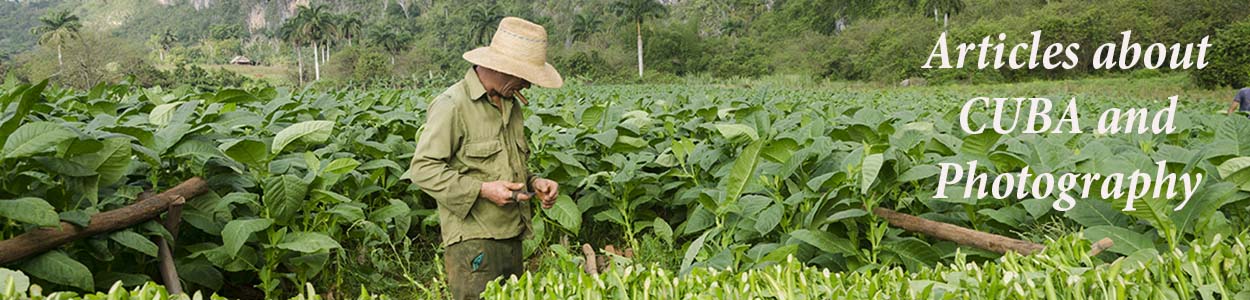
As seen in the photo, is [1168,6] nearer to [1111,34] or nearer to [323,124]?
[1111,34]

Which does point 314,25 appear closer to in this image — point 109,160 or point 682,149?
point 682,149

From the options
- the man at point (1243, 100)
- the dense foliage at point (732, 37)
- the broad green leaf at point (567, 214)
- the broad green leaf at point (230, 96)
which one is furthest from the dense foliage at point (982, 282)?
the dense foliage at point (732, 37)

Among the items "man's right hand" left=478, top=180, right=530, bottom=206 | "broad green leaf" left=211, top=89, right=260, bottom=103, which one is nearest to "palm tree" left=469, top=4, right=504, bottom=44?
"broad green leaf" left=211, top=89, right=260, bottom=103

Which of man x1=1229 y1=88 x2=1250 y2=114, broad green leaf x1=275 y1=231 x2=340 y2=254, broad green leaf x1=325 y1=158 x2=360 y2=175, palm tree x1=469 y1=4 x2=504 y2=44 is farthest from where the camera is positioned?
palm tree x1=469 y1=4 x2=504 y2=44

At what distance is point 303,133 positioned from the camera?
2.93 m

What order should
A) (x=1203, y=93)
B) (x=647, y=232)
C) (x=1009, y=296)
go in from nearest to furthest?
(x=1009, y=296) < (x=647, y=232) < (x=1203, y=93)

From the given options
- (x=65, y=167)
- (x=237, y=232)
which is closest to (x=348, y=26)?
(x=237, y=232)

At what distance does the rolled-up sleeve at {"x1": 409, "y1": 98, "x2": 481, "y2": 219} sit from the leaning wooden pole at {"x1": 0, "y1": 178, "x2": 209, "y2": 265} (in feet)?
2.55

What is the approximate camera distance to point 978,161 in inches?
→ 104

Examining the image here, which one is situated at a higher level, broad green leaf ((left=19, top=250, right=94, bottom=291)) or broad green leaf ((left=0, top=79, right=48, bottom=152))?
broad green leaf ((left=0, top=79, right=48, bottom=152))

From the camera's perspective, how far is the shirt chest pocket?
8.39 ft

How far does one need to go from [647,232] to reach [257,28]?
134300 mm

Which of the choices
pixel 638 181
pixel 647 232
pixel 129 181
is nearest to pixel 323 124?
pixel 129 181

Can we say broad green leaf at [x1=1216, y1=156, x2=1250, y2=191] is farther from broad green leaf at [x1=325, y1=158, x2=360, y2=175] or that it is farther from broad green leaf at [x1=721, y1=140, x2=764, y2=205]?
broad green leaf at [x1=325, y1=158, x2=360, y2=175]
